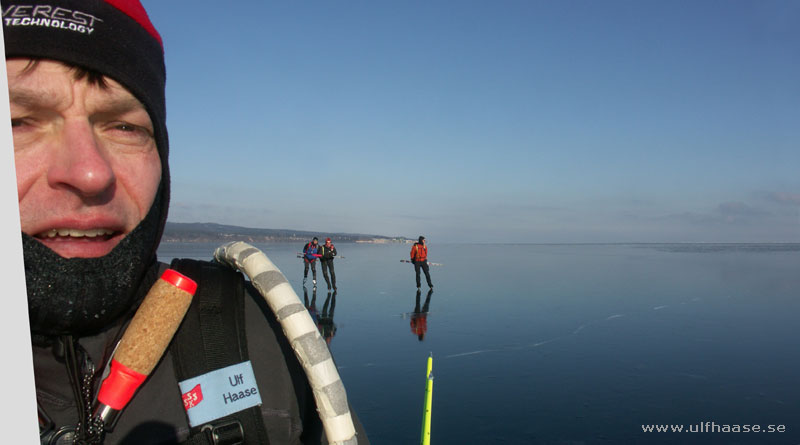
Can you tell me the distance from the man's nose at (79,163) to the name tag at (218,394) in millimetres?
679

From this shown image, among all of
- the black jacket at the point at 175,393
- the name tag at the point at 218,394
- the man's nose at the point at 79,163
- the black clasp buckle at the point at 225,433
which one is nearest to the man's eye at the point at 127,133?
the man's nose at the point at 79,163

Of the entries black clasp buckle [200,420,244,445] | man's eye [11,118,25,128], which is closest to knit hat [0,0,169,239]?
man's eye [11,118,25,128]

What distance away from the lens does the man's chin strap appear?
111 centimetres

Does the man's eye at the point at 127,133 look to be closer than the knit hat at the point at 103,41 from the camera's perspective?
No

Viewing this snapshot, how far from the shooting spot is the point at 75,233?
3.92 ft

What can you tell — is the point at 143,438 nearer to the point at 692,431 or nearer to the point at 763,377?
the point at 692,431

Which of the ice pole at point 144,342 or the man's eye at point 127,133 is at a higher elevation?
the man's eye at point 127,133

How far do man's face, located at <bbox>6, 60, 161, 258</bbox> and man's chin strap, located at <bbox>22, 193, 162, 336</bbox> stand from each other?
0.04 metres

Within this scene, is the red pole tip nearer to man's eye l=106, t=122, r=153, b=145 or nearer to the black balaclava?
the black balaclava

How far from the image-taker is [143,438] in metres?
1.36

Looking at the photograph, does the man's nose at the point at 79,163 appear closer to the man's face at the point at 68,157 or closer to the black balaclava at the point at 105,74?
the man's face at the point at 68,157

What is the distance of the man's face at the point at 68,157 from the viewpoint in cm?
111

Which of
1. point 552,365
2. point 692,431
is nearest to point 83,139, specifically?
point 692,431

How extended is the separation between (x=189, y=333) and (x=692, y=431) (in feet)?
19.4
